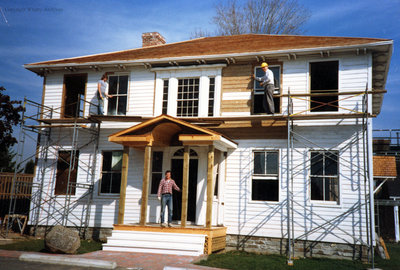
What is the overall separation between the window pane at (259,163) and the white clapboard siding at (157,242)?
3421 mm

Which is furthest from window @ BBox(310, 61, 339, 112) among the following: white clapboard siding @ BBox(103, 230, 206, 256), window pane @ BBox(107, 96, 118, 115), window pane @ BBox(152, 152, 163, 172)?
window pane @ BBox(107, 96, 118, 115)

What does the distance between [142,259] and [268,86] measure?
712 cm

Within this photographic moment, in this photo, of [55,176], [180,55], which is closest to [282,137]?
[180,55]

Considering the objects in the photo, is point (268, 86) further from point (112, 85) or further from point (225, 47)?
point (112, 85)

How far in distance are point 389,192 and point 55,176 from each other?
18.6 m

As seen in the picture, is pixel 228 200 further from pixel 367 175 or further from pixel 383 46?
pixel 383 46

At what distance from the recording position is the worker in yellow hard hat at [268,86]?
1379 cm

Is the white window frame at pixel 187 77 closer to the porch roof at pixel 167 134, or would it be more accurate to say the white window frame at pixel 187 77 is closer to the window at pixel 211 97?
the window at pixel 211 97

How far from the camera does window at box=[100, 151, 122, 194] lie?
1559 cm

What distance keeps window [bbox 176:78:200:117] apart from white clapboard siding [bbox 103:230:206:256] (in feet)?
16.6

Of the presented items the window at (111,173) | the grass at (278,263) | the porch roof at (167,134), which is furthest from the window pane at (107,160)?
the grass at (278,263)

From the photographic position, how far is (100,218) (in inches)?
604

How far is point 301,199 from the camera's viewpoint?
43.5 ft

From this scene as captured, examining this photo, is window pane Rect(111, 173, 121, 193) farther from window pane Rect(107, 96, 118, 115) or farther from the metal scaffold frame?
the metal scaffold frame
